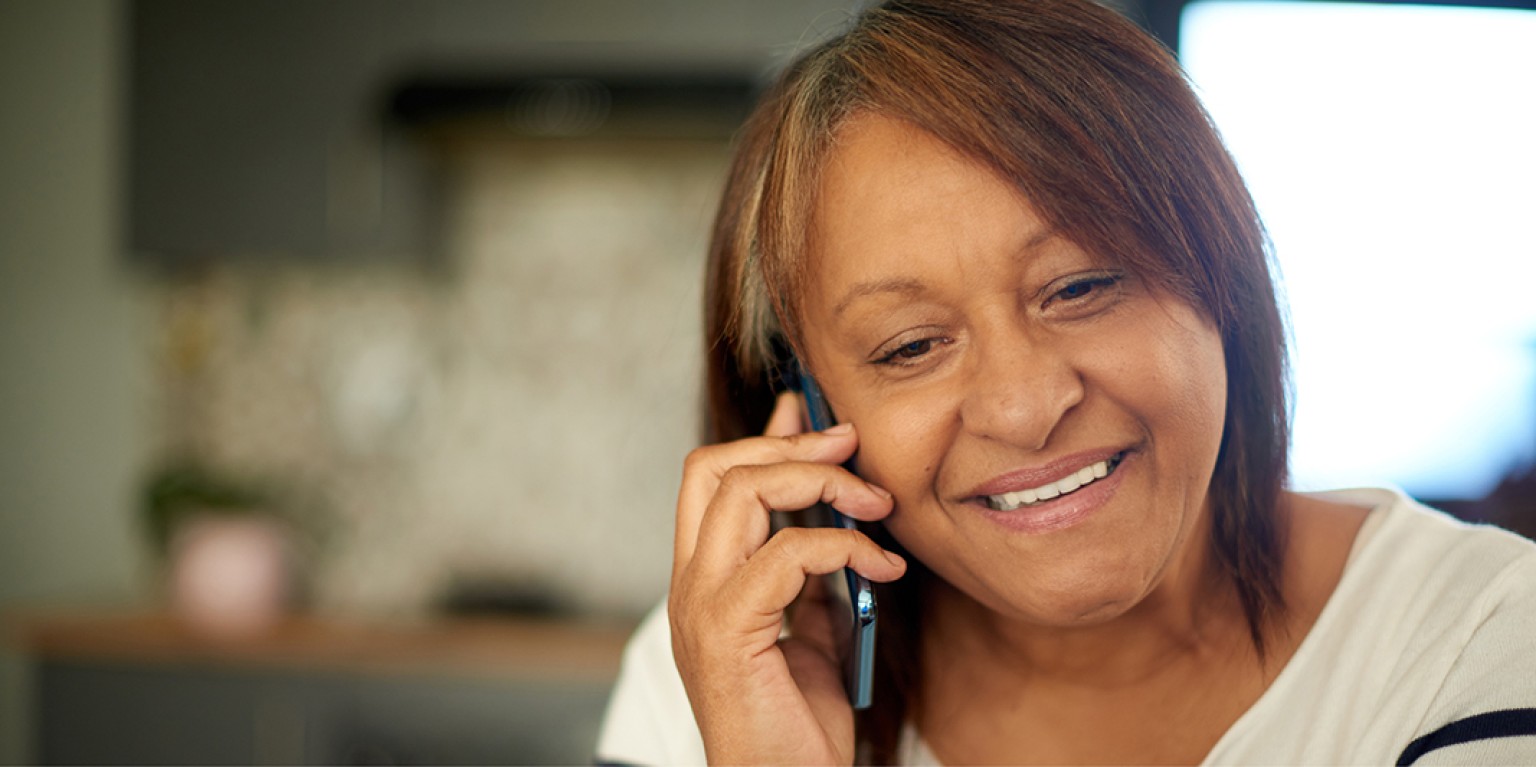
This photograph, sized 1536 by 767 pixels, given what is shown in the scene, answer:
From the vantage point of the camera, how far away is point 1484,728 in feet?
2.44

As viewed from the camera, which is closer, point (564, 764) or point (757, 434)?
point (757, 434)

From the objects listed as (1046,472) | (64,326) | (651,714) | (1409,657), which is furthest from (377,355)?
(1409,657)

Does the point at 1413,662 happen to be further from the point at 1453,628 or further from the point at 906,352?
the point at 906,352

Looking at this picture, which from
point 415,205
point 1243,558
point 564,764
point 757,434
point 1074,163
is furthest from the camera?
point 415,205

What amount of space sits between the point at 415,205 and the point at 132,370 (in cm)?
110

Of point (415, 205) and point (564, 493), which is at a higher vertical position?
point (415, 205)

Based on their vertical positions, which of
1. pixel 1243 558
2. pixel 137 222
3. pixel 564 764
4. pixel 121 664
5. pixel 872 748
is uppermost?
pixel 137 222

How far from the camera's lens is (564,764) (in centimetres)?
244

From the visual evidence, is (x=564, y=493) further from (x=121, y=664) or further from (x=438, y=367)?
(x=121, y=664)

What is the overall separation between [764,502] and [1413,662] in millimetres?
501

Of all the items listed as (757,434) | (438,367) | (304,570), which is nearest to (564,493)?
(438,367)

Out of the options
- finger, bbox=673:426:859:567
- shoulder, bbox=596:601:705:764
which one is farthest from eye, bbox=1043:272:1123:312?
shoulder, bbox=596:601:705:764

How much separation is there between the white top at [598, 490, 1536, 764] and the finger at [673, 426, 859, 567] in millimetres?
382

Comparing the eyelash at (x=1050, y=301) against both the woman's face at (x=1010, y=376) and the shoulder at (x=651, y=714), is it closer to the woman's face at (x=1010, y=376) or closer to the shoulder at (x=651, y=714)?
the woman's face at (x=1010, y=376)
